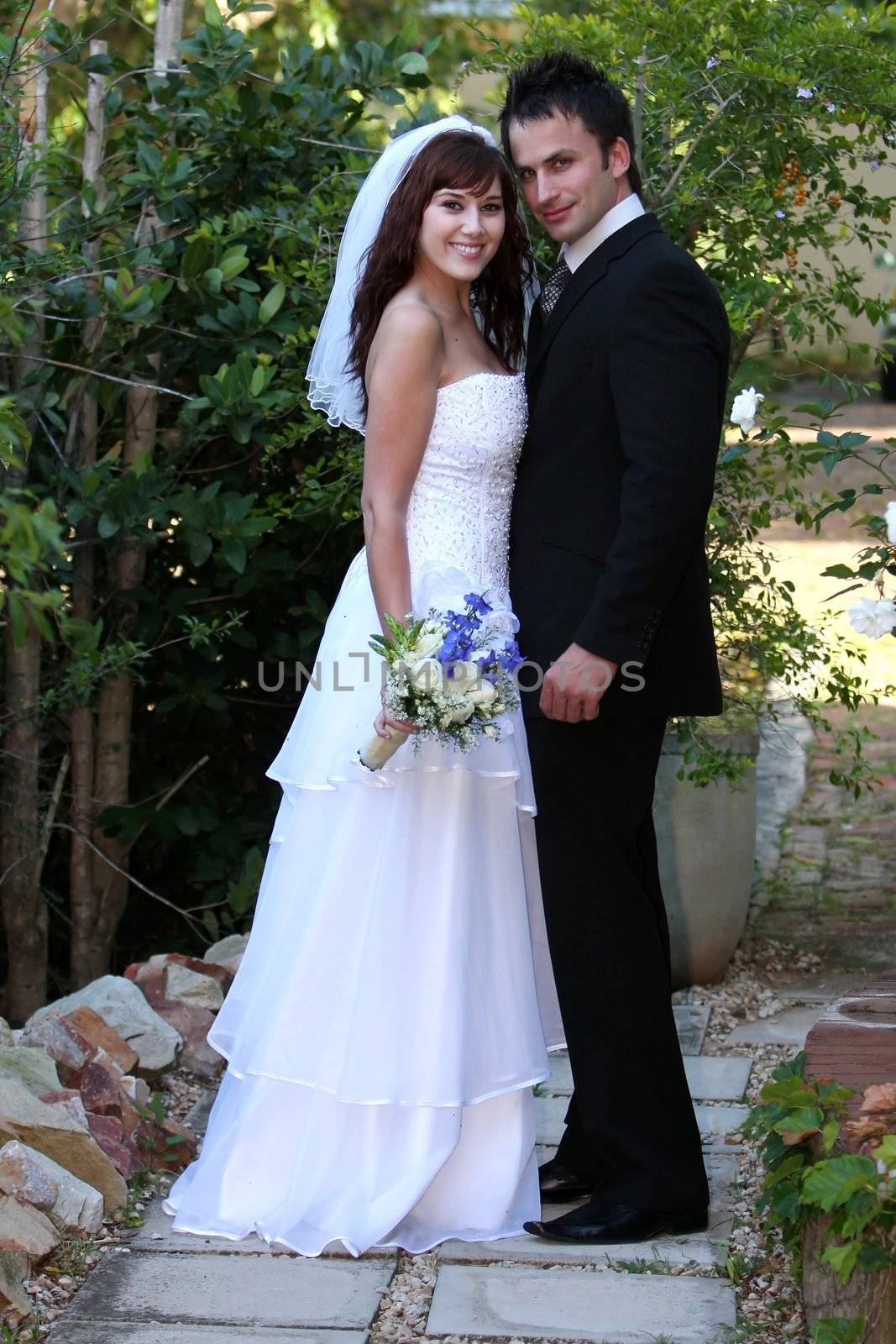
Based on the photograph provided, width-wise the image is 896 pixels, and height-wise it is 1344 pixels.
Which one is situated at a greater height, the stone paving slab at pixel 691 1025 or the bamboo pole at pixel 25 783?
the bamboo pole at pixel 25 783

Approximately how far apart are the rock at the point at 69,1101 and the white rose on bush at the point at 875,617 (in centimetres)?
183

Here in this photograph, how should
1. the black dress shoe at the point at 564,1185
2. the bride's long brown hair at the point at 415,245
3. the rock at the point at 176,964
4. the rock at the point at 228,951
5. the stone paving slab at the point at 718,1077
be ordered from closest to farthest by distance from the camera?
the bride's long brown hair at the point at 415,245, the black dress shoe at the point at 564,1185, the stone paving slab at the point at 718,1077, the rock at the point at 176,964, the rock at the point at 228,951

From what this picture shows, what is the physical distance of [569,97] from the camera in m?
2.89

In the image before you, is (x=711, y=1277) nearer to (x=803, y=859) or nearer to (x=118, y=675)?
(x=118, y=675)

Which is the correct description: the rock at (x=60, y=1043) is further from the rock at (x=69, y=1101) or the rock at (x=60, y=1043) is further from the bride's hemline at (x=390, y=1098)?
the bride's hemline at (x=390, y=1098)

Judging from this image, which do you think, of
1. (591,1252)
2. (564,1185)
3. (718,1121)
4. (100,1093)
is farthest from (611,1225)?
(100,1093)

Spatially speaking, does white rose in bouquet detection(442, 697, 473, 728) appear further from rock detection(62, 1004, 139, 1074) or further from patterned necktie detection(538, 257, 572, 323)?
rock detection(62, 1004, 139, 1074)

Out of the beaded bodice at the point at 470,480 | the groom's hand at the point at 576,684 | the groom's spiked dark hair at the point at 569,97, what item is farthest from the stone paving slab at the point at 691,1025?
the groom's spiked dark hair at the point at 569,97

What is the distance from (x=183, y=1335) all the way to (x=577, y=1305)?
664 mm

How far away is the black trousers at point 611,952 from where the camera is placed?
9.68ft

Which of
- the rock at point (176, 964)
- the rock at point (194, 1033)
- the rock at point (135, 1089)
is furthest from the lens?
the rock at point (176, 964)

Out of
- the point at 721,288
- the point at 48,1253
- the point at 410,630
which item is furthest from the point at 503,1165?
the point at 721,288

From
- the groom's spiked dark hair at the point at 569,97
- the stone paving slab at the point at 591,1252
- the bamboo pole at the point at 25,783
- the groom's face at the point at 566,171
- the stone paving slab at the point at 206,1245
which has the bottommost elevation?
the stone paving slab at the point at 206,1245

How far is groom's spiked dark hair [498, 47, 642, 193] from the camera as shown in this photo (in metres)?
2.89
